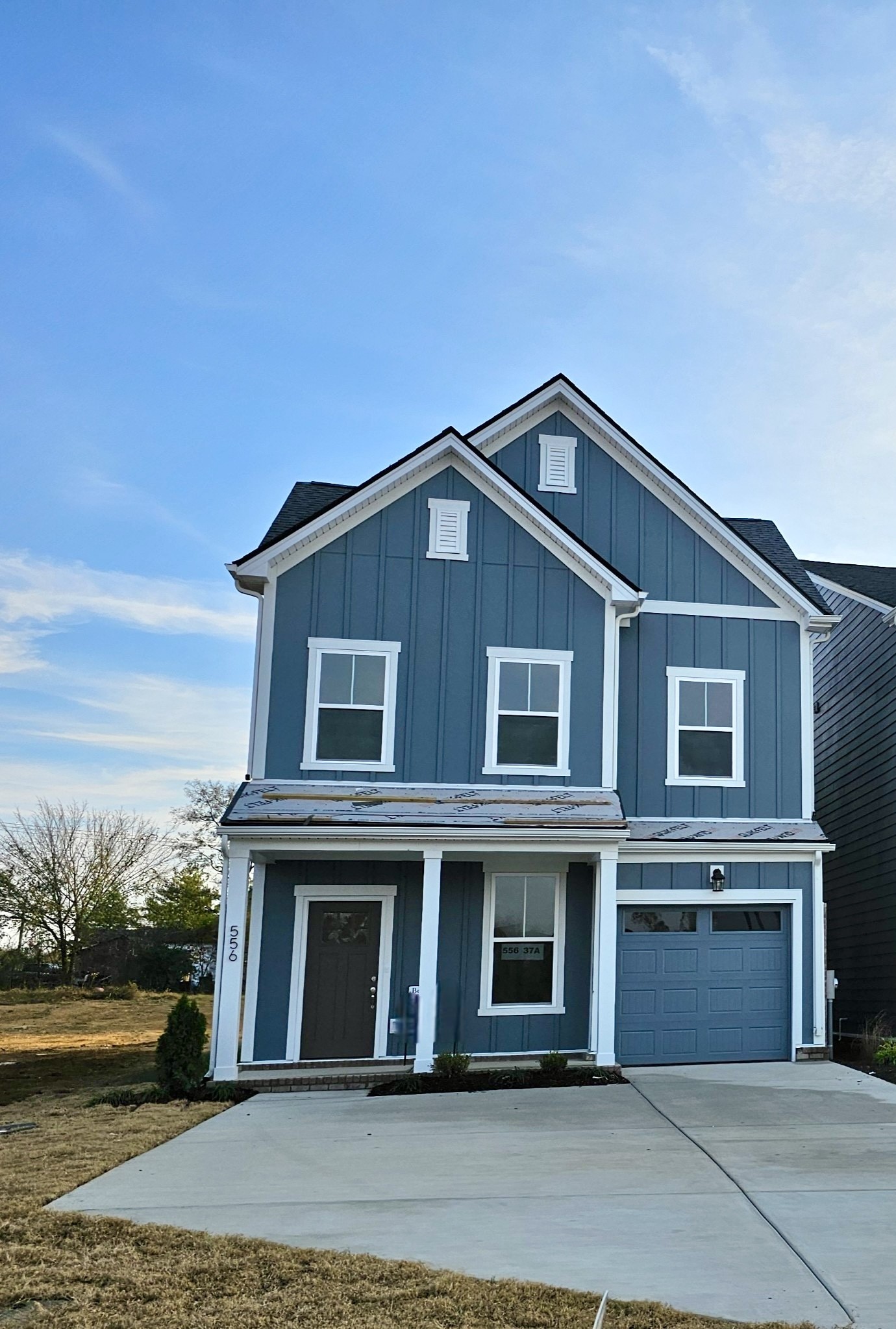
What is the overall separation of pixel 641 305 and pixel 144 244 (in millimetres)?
7906

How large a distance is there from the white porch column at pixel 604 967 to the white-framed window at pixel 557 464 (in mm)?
→ 5441

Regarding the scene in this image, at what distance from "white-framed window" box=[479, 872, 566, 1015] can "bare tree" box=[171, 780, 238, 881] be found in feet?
78.8

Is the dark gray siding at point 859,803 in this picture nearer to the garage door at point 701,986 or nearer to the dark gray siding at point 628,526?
the garage door at point 701,986

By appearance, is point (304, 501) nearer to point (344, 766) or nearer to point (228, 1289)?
point (344, 766)

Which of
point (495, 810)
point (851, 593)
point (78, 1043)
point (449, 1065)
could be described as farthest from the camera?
point (78, 1043)

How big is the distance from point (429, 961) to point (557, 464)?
7357 mm

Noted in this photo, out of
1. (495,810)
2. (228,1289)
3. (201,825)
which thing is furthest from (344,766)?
(201,825)

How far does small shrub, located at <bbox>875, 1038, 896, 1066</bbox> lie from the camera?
13391 mm

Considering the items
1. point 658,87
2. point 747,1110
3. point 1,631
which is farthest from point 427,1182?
point 1,631

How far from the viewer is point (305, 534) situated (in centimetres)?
1347

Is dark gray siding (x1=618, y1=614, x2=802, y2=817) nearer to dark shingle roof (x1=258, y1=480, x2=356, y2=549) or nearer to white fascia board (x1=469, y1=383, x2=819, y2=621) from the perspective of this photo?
white fascia board (x1=469, y1=383, x2=819, y2=621)

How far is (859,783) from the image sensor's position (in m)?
17.6

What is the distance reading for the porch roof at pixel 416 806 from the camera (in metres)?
12.5

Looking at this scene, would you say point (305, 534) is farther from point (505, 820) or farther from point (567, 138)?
point (567, 138)
